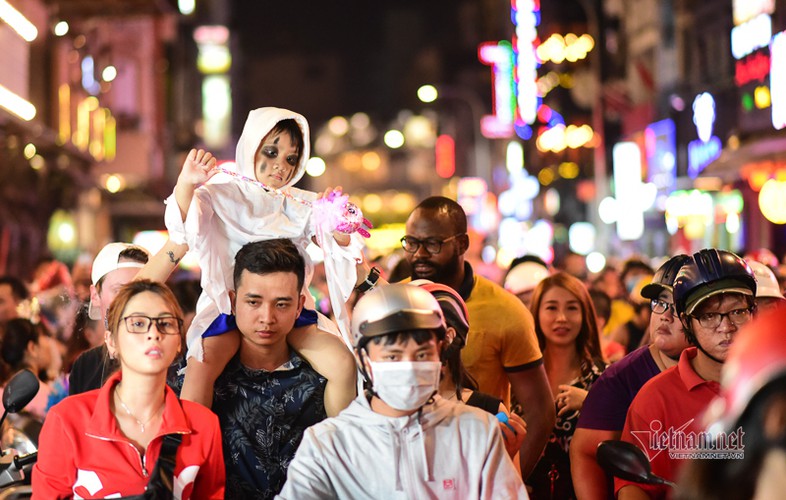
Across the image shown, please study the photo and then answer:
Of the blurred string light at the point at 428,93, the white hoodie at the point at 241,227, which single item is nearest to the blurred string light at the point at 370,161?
the blurred string light at the point at 428,93

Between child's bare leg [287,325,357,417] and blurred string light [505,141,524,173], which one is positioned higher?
blurred string light [505,141,524,173]

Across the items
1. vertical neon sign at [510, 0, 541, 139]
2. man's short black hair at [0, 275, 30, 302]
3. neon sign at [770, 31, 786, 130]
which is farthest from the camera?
vertical neon sign at [510, 0, 541, 139]

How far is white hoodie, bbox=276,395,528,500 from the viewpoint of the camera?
172 inches

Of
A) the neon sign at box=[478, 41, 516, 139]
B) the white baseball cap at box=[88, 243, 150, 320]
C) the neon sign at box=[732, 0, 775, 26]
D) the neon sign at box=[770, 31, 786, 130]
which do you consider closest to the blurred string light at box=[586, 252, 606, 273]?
the neon sign at box=[732, 0, 775, 26]

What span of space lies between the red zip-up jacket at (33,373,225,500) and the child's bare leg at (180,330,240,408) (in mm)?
804

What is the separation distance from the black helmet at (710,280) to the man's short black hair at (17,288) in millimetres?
7918

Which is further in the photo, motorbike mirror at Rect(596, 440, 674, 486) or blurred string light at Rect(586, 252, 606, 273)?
blurred string light at Rect(586, 252, 606, 273)

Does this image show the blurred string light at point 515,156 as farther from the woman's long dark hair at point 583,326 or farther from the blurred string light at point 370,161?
the blurred string light at point 370,161

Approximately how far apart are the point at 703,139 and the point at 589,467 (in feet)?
109

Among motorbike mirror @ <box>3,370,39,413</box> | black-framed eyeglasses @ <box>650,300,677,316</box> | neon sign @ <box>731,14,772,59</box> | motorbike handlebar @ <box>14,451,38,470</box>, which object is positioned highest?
neon sign @ <box>731,14,772,59</box>

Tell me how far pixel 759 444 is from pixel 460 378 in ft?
11.2

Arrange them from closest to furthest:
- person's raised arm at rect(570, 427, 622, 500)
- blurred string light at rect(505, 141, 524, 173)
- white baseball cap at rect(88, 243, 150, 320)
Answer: person's raised arm at rect(570, 427, 622, 500), white baseball cap at rect(88, 243, 150, 320), blurred string light at rect(505, 141, 524, 173)

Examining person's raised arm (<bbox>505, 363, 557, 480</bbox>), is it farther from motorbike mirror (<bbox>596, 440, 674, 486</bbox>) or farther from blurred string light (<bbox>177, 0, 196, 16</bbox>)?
blurred string light (<bbox>177, 0, 196, 16</bbox>)

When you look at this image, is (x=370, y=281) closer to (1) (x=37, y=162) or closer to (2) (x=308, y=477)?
(2) (x=308, y=477)
